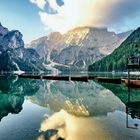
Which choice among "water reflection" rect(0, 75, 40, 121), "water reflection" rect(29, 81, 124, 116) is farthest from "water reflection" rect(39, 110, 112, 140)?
"water reflection" rect(0, 75, 40, 121)

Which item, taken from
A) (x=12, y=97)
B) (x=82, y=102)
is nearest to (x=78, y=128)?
(x=82, y=102)

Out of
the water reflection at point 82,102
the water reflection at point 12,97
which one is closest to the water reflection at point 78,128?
the water reflection at point 82,102

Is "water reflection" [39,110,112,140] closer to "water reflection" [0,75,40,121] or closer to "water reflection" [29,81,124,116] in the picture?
"water reflection" [29,81,124,116]

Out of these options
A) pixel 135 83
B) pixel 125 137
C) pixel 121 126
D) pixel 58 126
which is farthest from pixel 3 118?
pixel 135 83

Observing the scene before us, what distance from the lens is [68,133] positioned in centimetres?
2180

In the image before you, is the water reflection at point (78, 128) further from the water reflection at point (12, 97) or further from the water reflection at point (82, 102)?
the water reflection at point (12, 97)

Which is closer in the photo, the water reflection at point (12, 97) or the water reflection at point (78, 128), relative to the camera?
the water reflection at point (78, 128)

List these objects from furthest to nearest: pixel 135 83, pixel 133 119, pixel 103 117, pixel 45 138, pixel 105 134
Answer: pixel 135 83
pixel 103 117
pixel 133 119
pixel 105 134
pixel 45 138

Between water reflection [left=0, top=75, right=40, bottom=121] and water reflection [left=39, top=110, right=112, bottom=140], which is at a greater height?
water reflection [left=39, top=110, right=112, bottom=140]

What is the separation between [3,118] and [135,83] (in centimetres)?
5138

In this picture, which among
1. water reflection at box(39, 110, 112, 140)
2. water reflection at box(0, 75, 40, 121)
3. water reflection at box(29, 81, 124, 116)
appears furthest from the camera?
water reflection at box(0, 75, 40, 121)

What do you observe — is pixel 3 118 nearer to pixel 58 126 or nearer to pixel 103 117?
pixel 58 126

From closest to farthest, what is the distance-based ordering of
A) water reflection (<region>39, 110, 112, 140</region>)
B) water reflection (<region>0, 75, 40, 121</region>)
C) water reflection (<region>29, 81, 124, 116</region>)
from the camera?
water reflection (<region>39, 110, 112, 140</region>)
water reflection (<region>29, 81, 124, 116</region>)
water reflection (<region>0, 75, 40, 121</region>)

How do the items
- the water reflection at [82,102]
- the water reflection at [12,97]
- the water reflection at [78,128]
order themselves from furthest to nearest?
1. the water reflection at [12,97]
2. the water reflection at [82,102]
3. the water reflection at [78,128]
